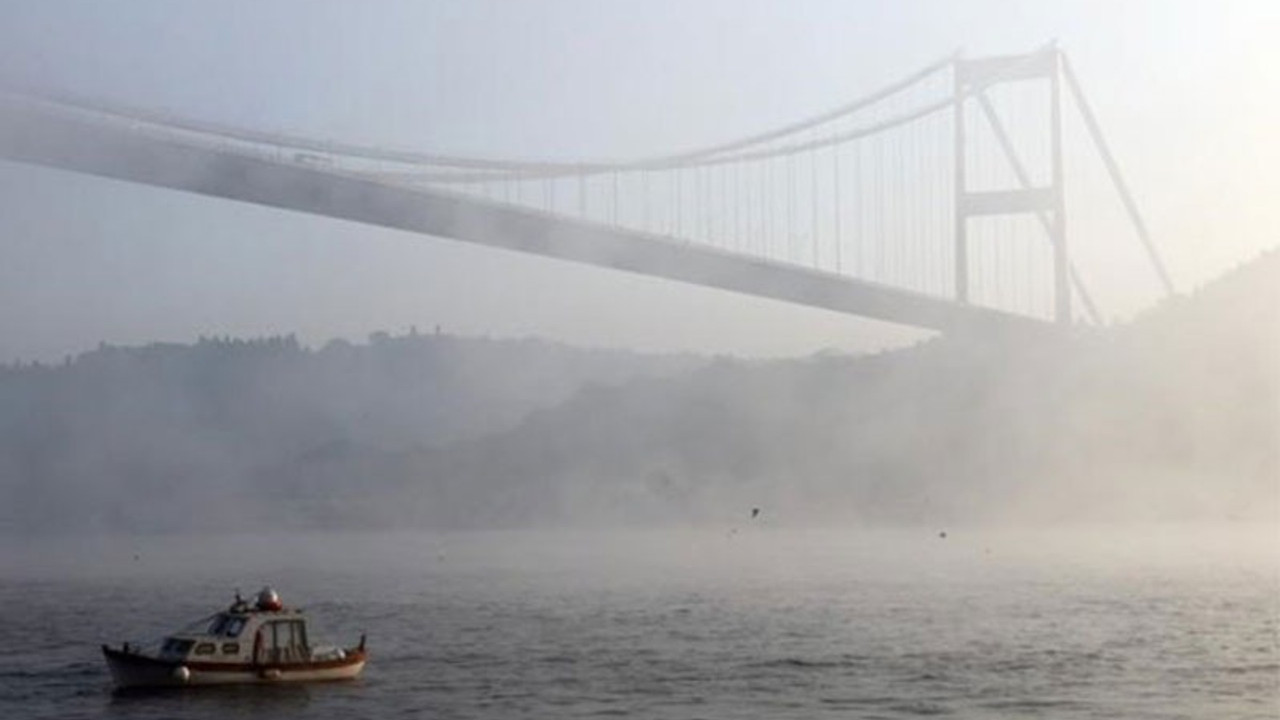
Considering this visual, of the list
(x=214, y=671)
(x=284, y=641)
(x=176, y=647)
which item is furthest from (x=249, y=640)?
(x=176, y=647)

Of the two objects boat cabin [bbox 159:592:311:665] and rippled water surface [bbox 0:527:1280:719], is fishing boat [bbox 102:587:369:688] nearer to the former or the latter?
boat cabin [bbox 159:592:311:665]

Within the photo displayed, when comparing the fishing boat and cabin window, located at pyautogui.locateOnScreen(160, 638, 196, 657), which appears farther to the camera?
cabin window, located at pyautogui.locateOnScreen(160, 638, 196, 657)

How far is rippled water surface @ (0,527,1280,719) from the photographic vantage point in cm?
2905

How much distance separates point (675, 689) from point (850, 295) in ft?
105

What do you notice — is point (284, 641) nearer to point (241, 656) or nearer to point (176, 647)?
point (241, 656)

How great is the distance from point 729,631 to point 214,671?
36.5ft

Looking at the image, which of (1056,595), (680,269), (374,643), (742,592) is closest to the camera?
(374,643)

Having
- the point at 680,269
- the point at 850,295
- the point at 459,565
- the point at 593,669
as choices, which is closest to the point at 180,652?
the point at 593,669

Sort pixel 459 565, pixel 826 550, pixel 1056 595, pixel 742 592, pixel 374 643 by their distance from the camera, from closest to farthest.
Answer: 1. pixel 374 643
2. pixel 1056 595
3. pixel 742 592
4. pixel 459 565
5. pixel 826 550

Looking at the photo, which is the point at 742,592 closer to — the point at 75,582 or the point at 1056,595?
the point at 1056,595

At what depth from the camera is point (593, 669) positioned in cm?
3259

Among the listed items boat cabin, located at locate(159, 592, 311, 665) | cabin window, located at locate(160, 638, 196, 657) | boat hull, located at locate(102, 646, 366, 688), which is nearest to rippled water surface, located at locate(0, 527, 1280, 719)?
boat hull, located at locate(102, 646, 366, 688)

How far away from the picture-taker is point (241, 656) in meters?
31.6

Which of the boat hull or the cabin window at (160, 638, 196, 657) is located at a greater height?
the cabin window at (160, 638, 196, 657)
